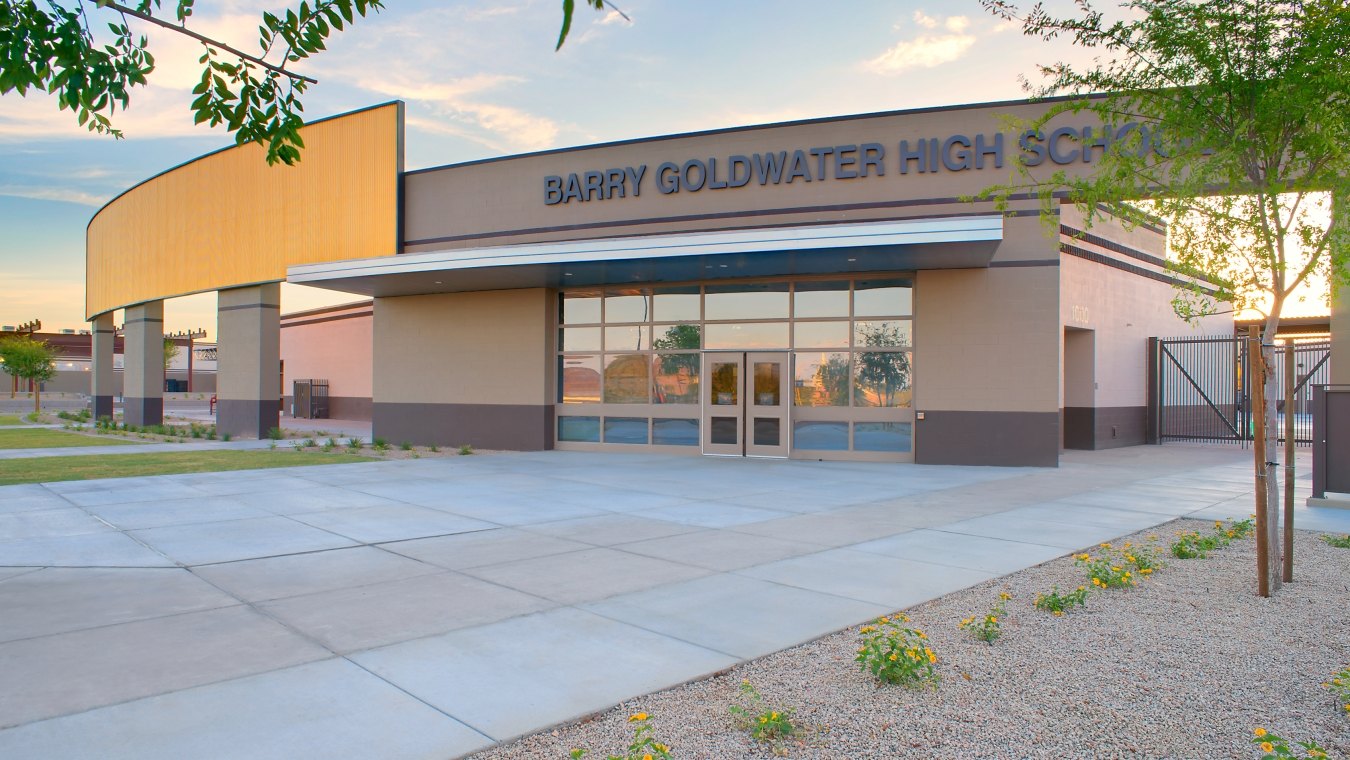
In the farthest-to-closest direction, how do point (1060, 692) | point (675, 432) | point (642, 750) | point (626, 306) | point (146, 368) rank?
point (146, 368), point (626, 306), point (675, 432), point (1060, 692), point (642, 750)

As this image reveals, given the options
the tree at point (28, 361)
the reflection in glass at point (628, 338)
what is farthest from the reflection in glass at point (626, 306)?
the tree at point (28, 361)

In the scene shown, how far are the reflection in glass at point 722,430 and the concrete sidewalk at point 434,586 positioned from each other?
4839mm

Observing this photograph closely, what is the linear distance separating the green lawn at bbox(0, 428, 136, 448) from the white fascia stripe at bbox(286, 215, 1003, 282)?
339 inches

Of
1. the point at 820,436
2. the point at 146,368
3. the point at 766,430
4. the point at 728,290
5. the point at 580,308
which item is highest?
the point at 728,290

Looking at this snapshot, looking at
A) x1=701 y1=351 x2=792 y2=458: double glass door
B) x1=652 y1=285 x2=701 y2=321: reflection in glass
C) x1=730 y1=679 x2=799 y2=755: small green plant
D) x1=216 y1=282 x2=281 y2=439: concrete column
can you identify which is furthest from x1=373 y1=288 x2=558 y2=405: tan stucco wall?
x1=730 y1=679 x2=799 y2=755: small green plant

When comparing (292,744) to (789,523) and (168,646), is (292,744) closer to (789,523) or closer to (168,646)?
(168,646)

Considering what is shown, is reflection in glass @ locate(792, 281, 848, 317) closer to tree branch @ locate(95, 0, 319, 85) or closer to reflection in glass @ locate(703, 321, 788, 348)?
reflection in glass @ locate(703, 321, 788, 348)

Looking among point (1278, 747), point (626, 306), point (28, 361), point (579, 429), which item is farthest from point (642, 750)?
point (28, 361)

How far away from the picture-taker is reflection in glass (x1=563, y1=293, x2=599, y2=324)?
69.4ft

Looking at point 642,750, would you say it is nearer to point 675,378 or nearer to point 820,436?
point 820,436

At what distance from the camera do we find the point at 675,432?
66.6ft

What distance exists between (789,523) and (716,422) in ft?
30.4

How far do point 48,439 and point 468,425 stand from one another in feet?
41.9

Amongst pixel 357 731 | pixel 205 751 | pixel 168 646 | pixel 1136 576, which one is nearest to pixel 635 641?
pixel 357 731
